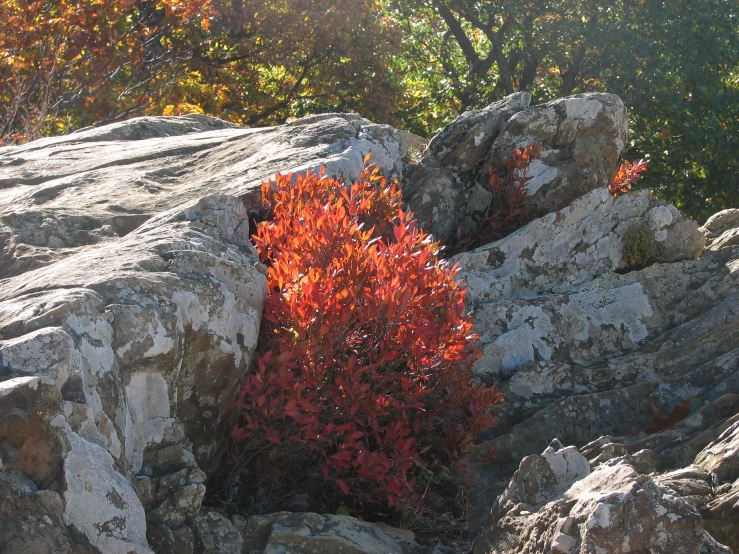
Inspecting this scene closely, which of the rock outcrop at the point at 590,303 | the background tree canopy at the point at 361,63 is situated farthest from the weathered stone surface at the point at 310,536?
the background tree canopy at the point at 361,63

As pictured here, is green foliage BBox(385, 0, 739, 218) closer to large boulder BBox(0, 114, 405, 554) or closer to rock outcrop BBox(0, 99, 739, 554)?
rock outcrop BBox(0, 99, 739, 554)

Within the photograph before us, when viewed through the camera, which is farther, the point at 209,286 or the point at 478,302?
the point at 478,302

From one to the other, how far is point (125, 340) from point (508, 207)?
11.5 feet

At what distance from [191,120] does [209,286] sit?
4.58 metres

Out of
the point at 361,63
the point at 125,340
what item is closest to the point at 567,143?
the point at 125,340

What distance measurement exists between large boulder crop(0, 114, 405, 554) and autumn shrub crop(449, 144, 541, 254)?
97 cm

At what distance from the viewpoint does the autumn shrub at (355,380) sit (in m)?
3.66

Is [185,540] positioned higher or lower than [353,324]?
lower

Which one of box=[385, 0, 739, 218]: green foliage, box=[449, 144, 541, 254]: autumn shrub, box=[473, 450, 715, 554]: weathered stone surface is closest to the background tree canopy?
box=[385, 0, 739, 218]: green foliage

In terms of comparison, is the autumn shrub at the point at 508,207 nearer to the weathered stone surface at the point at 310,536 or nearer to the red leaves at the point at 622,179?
the red leaves at the point at 622,179

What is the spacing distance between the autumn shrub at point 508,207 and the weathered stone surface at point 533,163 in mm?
91

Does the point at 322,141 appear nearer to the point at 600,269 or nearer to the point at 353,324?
the point at 600,269

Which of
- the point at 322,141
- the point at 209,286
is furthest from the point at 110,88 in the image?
the point at 209,286

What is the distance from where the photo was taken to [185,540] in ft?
9.84
